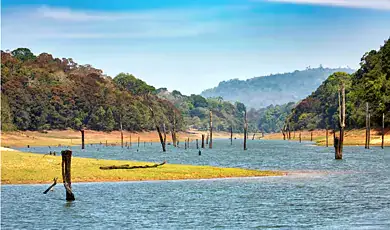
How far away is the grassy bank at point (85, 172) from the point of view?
52.5m

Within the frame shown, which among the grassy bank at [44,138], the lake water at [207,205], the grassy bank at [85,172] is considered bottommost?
the lake water at [207,205]

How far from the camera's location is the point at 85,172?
5528 centimetres

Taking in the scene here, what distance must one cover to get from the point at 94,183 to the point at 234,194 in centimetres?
1197

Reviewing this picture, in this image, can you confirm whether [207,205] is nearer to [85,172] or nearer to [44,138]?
[85,172]

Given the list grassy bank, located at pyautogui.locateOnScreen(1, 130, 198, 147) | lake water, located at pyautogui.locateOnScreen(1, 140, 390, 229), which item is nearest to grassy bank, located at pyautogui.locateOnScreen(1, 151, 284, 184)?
lake water, located at pyautogui.locateOnScreen(1, 140, 390, 229)

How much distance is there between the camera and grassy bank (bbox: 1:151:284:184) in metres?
52.5

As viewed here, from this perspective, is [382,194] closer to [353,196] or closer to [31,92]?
[353,196]

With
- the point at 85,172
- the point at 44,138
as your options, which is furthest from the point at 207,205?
the point at 44,138

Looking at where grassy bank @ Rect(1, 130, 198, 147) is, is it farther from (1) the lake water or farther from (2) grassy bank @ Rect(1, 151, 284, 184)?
(1) the lake water

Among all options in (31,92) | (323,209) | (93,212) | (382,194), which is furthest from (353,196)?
(31,92)

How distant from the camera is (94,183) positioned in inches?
2063

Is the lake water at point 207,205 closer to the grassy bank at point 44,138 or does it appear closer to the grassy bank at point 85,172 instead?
the grassy bank at point 85,172

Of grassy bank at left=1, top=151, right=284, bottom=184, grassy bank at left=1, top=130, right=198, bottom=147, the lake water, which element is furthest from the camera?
grassy bank at left=1, top=130, right=198, bottom=147

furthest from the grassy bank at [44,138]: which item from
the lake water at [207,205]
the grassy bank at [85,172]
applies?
the lake water at [207,205]
